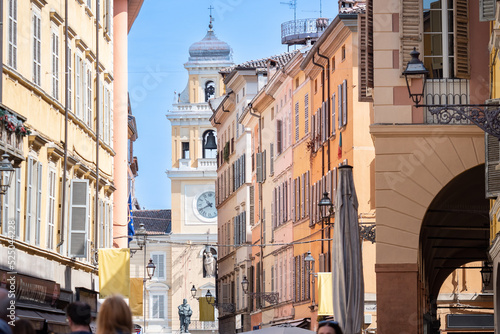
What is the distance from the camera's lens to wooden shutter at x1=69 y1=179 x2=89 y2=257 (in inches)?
1074

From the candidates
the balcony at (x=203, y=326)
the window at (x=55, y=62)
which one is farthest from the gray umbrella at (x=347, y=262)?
the balcony at (x=203, y=326)

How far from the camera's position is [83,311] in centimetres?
929

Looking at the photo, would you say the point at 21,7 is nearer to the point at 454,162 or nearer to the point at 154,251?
the point at 454,162

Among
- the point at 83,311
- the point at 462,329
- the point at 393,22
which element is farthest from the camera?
the point at 462,329

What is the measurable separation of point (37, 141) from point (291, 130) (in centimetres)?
2670

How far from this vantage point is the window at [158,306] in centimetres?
10988

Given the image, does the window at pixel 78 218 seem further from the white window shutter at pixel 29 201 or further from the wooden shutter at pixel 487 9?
the wooden shutter at pixel 487 9

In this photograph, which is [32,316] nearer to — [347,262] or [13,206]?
[13,206]

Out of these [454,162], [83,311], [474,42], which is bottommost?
[83,311]

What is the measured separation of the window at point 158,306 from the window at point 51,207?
8427cm

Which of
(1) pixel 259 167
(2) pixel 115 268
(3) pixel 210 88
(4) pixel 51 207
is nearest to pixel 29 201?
(4) pixel 51 207

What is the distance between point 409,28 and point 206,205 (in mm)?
85361

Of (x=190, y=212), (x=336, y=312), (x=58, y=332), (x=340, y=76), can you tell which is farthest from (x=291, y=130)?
(x=190, y=212)

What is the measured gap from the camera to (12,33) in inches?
835
